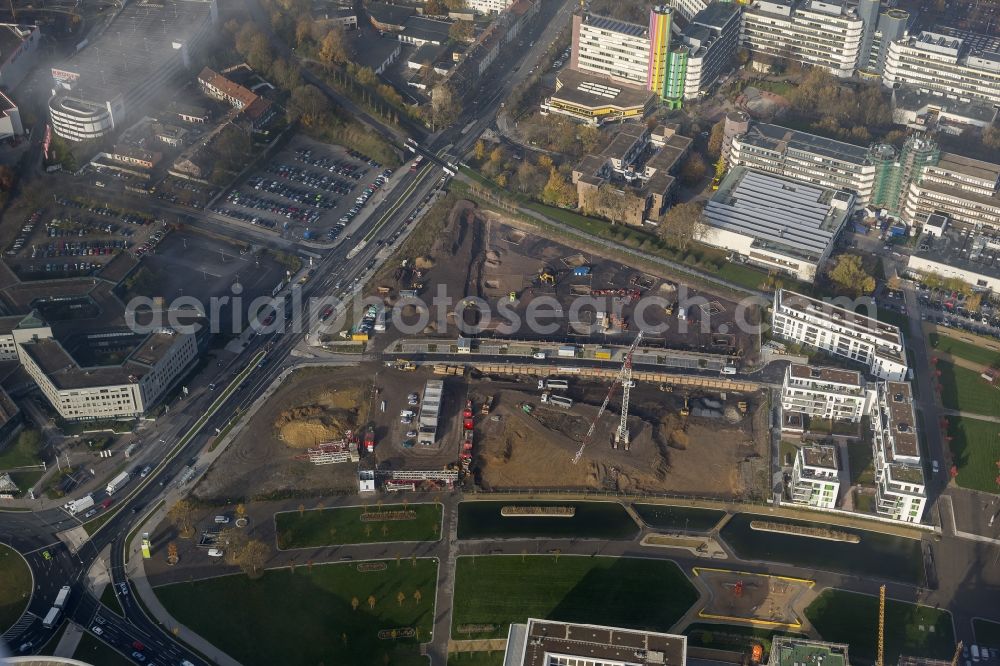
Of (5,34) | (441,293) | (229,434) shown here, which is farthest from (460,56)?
(229,434)

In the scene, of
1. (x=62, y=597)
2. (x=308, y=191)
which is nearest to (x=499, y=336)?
(x=308, y=191)

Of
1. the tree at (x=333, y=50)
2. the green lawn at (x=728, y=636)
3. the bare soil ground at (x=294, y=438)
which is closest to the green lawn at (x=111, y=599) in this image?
the bare soil ground at (x=294, y=438)

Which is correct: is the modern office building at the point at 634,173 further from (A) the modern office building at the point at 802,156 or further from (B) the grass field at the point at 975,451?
(B) the grass field at the point at 975,451

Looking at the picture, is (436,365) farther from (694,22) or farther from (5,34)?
(5,34)

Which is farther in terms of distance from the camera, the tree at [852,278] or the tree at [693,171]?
the tree at [693,171]

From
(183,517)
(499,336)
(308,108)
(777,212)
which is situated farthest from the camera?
(308,108)

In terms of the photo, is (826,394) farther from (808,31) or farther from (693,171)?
(808,31)
